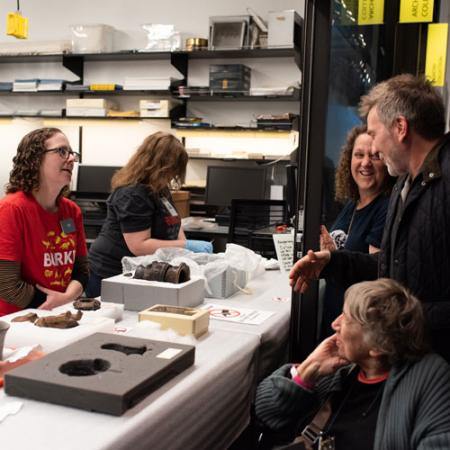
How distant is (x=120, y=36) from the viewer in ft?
19.7

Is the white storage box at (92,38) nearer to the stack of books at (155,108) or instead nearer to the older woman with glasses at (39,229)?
the stack of books at (155,108)

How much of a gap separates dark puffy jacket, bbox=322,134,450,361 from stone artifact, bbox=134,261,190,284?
839 mm

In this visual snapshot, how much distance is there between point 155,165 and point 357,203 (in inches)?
40.4

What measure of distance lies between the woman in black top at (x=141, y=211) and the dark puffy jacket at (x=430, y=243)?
1473 mm

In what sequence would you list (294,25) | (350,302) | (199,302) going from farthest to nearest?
(294,25), (199,302), (350,302)

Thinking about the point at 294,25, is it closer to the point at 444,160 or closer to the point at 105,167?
the point at 105,167

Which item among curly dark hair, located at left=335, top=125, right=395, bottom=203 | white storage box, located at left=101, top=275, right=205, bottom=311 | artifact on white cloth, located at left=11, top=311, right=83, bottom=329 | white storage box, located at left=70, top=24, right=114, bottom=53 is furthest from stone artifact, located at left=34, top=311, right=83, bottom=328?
white storage box, located at left=70, top=24, right=114, bottom=53

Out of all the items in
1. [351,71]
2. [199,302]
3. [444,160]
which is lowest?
[199,302]

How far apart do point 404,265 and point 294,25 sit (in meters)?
4.09

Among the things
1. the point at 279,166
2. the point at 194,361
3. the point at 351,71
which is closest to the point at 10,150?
the point at 279,166

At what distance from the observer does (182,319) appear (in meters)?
1.80

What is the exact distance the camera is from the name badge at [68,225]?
7.80 feet

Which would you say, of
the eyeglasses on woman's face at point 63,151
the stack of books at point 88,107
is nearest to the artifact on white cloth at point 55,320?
the eyeglasses on woman's face at point 63,151

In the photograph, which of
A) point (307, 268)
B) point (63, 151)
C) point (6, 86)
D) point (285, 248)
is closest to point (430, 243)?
point (307, 268)
